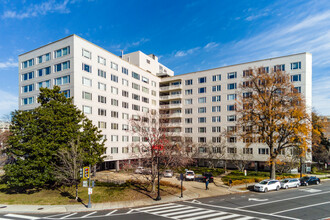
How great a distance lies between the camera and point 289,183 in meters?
31.4

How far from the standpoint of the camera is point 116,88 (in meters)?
50.3

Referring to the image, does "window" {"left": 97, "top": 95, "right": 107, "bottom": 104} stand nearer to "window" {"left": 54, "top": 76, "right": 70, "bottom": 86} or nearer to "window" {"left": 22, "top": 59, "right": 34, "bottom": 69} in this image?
"window" {"left": 54, "top": 76, "right": 70, "bottom": 86}

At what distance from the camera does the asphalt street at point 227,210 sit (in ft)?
59.6

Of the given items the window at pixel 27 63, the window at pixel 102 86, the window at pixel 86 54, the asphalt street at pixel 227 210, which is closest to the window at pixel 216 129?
the window at pixel 102 86

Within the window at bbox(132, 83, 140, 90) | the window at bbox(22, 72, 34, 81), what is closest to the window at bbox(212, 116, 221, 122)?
the window at bbox(132, 83, 140, 90)

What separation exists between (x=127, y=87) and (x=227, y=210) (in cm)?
4051

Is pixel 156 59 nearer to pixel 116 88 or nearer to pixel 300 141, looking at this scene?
pixel 116 88

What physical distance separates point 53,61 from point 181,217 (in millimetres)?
41587

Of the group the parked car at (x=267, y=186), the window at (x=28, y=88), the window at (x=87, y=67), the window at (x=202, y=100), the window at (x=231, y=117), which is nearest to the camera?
the parked car at (x=267, y=186)

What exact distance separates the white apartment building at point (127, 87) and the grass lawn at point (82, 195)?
11721 millimetres

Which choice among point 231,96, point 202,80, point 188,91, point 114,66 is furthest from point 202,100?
point 114,66

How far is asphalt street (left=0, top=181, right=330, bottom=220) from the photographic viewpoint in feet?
59.6

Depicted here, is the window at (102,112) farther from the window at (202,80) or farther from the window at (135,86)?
the window at (202,80)

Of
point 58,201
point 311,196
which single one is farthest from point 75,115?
point 311,196
